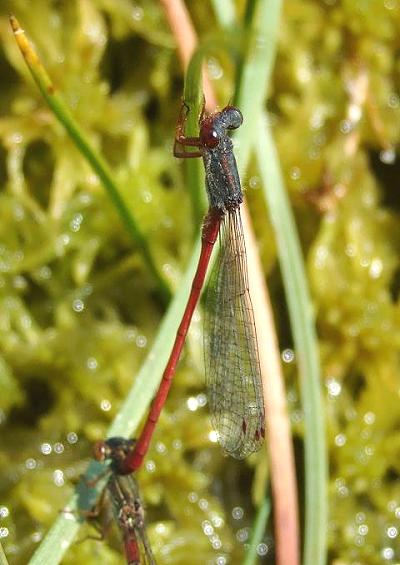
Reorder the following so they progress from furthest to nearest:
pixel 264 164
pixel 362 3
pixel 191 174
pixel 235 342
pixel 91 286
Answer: pixel 362 3 < pixel 91 286 < pixel 264 164 < pixel 235 342 < pixel 191 174

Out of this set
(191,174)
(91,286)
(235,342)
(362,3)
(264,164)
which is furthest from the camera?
(362,3)

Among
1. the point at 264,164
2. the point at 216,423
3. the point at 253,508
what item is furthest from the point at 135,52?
the point at 253,508

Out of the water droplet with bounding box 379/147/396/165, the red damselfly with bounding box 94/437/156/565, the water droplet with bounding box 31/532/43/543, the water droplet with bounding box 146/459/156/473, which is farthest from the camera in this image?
the water droplet with bounding box 379/147/396/165

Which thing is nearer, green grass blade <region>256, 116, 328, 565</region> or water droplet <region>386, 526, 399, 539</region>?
green grass blade <region>256, 116, 328, 565</region>

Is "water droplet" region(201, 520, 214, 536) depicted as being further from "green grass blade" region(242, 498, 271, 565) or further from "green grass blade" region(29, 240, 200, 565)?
"green grass blade" region(29, 240, 200, 565)

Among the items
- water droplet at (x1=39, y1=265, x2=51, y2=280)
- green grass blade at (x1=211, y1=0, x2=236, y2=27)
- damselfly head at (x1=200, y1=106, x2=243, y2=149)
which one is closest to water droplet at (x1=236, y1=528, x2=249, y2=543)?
water droplet at (x1=39, y1=265, x2=51, y2=280)

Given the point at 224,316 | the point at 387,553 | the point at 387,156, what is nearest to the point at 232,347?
the point at 224,316

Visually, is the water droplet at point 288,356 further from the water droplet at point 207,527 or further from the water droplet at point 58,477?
the water droplet at point 58,477

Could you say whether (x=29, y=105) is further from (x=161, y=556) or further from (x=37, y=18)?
(x=161, y=556)
